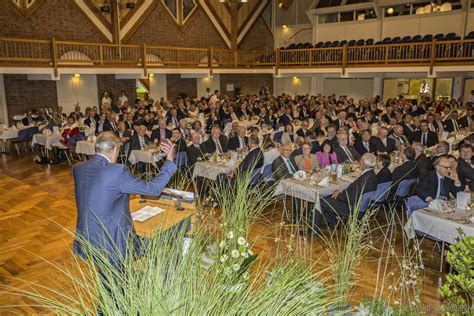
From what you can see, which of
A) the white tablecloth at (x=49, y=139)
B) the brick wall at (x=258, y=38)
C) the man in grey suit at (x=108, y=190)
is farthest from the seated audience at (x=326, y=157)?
the brick wall at (x=258, y=38)

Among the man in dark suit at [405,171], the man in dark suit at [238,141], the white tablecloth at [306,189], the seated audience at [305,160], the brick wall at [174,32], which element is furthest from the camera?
the brick wall at [174,32]

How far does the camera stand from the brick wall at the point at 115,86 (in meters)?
18.8

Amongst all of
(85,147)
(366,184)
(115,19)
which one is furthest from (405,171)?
(115,19)

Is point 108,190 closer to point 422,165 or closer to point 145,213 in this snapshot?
point 145,213

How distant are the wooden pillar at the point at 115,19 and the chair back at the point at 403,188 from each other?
15795mm

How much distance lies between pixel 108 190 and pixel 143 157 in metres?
5.71

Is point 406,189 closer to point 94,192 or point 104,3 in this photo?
point 94,192

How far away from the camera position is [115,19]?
1852 cm

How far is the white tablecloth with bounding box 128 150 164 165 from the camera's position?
8.66 m

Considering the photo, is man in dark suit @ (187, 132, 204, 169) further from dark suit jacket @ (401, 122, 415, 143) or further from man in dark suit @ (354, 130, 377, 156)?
dark suit jacket @ (401, 122, 415, 143)

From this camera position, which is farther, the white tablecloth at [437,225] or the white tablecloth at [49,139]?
the white tablecloth at [49,139]

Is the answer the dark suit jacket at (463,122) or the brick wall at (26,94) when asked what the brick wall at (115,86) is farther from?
the dark suit jacket at (463,122)

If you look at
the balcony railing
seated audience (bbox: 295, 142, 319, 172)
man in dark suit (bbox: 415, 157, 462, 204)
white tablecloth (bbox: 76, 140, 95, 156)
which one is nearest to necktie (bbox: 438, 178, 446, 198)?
man in dark suit (bbox: 415, 157, 462, 204)

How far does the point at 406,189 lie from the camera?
6.61m
